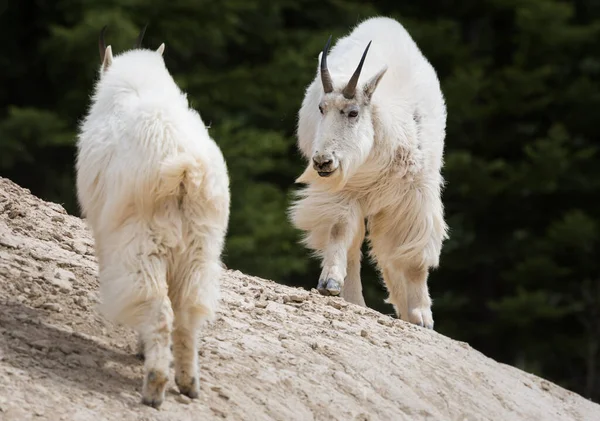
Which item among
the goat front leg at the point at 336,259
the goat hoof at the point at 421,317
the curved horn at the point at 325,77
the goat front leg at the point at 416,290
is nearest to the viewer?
the goat front leg at the point at 336,259

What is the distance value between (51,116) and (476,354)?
11786 millimetres

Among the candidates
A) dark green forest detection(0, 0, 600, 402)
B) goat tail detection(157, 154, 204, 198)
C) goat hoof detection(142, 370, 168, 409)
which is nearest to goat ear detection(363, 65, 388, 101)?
goat tail detection(157, 154, 204, 198)

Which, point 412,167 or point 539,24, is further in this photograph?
point 539,24

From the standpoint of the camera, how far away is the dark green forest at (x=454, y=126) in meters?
20.5

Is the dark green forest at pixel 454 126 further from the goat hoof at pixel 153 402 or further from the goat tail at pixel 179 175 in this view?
the goat hoof at pixel 153 402

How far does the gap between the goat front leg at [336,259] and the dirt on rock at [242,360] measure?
262 mm

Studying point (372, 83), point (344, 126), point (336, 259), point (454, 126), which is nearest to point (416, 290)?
point (336, 259)

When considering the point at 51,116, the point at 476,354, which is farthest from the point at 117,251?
the point at 51,116

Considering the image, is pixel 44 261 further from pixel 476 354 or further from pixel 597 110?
pixel 597 110

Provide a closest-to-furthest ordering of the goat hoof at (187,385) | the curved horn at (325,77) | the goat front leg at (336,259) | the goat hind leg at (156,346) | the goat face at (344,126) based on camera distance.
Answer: the goat hind leg at (156,346) → the goat hoof at (187,385) → the goat face at (344,126) → the goat front leg at (336,259) → the curved horn at (325,77)

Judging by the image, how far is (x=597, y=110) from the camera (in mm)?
23125

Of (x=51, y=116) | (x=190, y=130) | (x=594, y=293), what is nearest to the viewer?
(x=190, y=130)

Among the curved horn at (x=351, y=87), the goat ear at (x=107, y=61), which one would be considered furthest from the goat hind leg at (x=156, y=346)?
the curved horn at (x=351, y=87)

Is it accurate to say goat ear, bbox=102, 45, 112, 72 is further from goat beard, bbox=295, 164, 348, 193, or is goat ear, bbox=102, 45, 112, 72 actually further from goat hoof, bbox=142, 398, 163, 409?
goat beard, bbox=295, 164, 348, 193
